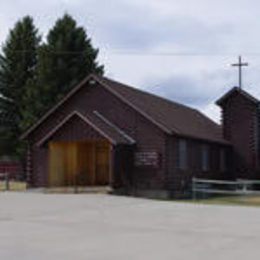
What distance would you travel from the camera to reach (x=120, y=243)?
12867mm

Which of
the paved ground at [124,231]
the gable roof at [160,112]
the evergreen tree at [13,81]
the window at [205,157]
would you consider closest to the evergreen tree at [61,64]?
the evergreen tree at [13,81]

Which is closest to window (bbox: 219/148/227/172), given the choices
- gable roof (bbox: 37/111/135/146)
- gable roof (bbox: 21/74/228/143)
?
gable roof (bbox: 21/74/228/143)

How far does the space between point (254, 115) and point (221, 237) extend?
25818mm

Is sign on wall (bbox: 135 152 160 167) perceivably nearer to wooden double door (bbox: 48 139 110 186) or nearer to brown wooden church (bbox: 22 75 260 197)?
brown wooden church (bbox: 22 75 260 197)

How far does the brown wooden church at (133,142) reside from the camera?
30.2m

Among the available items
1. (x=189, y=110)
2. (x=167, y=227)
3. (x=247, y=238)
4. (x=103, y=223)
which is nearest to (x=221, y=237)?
(x=247, y=238)

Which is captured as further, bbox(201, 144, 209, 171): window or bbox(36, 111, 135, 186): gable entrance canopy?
bbox(201, 144, 209, 171): window

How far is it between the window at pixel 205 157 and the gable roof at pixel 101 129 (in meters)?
5.80

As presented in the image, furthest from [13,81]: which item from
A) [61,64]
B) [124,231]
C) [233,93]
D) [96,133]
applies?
[124,231]

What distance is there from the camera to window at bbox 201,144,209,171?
35.3 m

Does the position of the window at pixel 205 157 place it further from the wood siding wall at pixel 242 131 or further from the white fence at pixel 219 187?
the wood siding wall at pixel 242 131

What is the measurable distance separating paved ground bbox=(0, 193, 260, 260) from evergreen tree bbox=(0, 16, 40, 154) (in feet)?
107

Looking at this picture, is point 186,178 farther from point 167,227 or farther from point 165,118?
point 167,227

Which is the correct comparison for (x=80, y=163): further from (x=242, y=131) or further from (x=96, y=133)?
(x=242, y=131)
